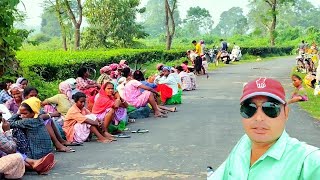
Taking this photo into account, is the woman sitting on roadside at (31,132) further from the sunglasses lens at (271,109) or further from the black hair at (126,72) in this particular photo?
the sunglasses lens at (271,109)

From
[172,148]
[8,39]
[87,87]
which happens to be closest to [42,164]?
[172,148]

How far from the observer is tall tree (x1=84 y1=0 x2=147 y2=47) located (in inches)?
1403

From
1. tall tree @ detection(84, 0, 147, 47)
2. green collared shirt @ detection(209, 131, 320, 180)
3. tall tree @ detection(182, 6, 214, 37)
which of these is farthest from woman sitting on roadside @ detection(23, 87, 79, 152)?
tall tree @ detection(182, 6, 214, 37)

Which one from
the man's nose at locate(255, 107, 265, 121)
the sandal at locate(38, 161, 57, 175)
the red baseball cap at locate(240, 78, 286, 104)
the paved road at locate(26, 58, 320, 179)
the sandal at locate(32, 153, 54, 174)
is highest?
the red baseball cap at locate(240, 78, 286, 104)

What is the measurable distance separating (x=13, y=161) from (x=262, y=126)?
4.98m

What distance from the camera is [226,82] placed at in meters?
21.4

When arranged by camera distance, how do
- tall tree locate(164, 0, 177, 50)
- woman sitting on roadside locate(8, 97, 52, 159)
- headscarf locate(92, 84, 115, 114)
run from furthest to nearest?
tall tree locate(164, 0, 177, 50)
headscarf locate(92, 84, 115, 114)
woman sitting on roadside locate(8, 97, 52, 159)

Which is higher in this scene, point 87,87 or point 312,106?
point 87,87

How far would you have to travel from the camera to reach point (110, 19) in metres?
35.7

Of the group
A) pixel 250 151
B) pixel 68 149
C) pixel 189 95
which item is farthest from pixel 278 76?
pixel 250 151

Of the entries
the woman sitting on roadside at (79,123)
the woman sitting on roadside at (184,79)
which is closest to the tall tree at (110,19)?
the woman sitting on roadside at (184,79)

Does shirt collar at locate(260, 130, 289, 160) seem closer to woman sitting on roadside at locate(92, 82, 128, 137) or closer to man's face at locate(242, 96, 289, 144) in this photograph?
man's face at locate(242, 96, 289, 144)

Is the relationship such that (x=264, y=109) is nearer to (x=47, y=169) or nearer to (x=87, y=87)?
(x=47, y=169)

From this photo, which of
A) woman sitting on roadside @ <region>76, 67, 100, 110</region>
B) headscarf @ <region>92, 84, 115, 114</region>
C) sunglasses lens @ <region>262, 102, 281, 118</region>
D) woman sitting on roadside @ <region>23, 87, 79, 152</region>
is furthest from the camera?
woman sitting on roadside @ <region>76, 67, 100, 110</region>
